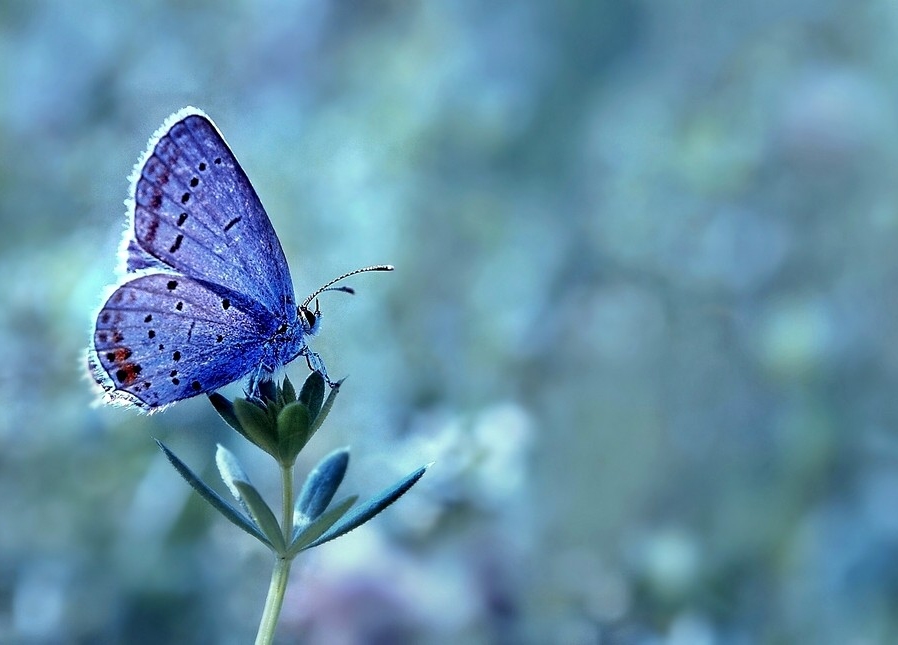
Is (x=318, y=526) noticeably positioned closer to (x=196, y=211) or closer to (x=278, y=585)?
(x=278, y=585)

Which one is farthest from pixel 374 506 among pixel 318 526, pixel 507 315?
pixel 507 315

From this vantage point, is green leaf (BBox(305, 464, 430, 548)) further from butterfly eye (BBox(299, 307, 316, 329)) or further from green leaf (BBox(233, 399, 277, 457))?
butterfly eye (BBox(299, 307, 316, 329))

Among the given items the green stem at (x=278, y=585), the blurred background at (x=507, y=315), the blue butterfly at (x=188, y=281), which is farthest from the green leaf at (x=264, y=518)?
the blurred background at (x=507, y=315)

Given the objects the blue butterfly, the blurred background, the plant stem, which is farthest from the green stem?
the blurred background

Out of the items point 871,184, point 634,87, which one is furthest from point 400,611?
point 634,87

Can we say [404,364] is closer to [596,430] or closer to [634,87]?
[596,430]

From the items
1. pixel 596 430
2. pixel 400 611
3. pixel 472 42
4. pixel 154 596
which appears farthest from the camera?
pixel 472 42
